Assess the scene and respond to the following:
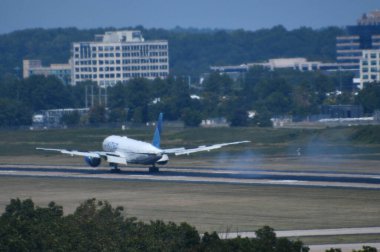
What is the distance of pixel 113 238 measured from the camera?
66.1 m

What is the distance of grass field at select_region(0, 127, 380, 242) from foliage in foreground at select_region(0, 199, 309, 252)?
1579cm

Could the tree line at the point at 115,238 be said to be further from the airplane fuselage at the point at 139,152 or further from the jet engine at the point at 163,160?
the jet engine at the point at 163,160

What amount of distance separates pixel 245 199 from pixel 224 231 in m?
19.5

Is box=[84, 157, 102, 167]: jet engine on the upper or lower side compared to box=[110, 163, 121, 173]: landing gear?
upper

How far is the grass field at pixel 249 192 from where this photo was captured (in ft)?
296

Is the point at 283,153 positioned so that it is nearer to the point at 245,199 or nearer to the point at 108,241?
the point at 245,199

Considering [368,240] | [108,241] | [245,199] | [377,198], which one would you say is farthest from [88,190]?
[108,241]

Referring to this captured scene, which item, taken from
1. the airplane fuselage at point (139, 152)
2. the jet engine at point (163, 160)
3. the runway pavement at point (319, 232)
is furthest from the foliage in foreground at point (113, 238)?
the jet engine at point (163, 160)

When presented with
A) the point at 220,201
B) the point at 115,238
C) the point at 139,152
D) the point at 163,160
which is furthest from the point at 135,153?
the point at 115,238

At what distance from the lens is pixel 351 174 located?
123750mm

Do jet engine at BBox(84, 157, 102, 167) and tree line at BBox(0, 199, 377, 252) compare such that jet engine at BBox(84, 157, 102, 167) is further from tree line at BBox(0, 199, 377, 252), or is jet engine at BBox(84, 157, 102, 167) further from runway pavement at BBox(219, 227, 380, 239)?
tree line at BBox(0, 199, 377, 252)

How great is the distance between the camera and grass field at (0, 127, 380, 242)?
90.1m

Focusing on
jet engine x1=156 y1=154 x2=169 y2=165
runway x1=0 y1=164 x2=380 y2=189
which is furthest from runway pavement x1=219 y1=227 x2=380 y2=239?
jet engine x1=156 y1=154 x2=169 y2=165

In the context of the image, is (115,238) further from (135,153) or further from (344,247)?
(135,153)
